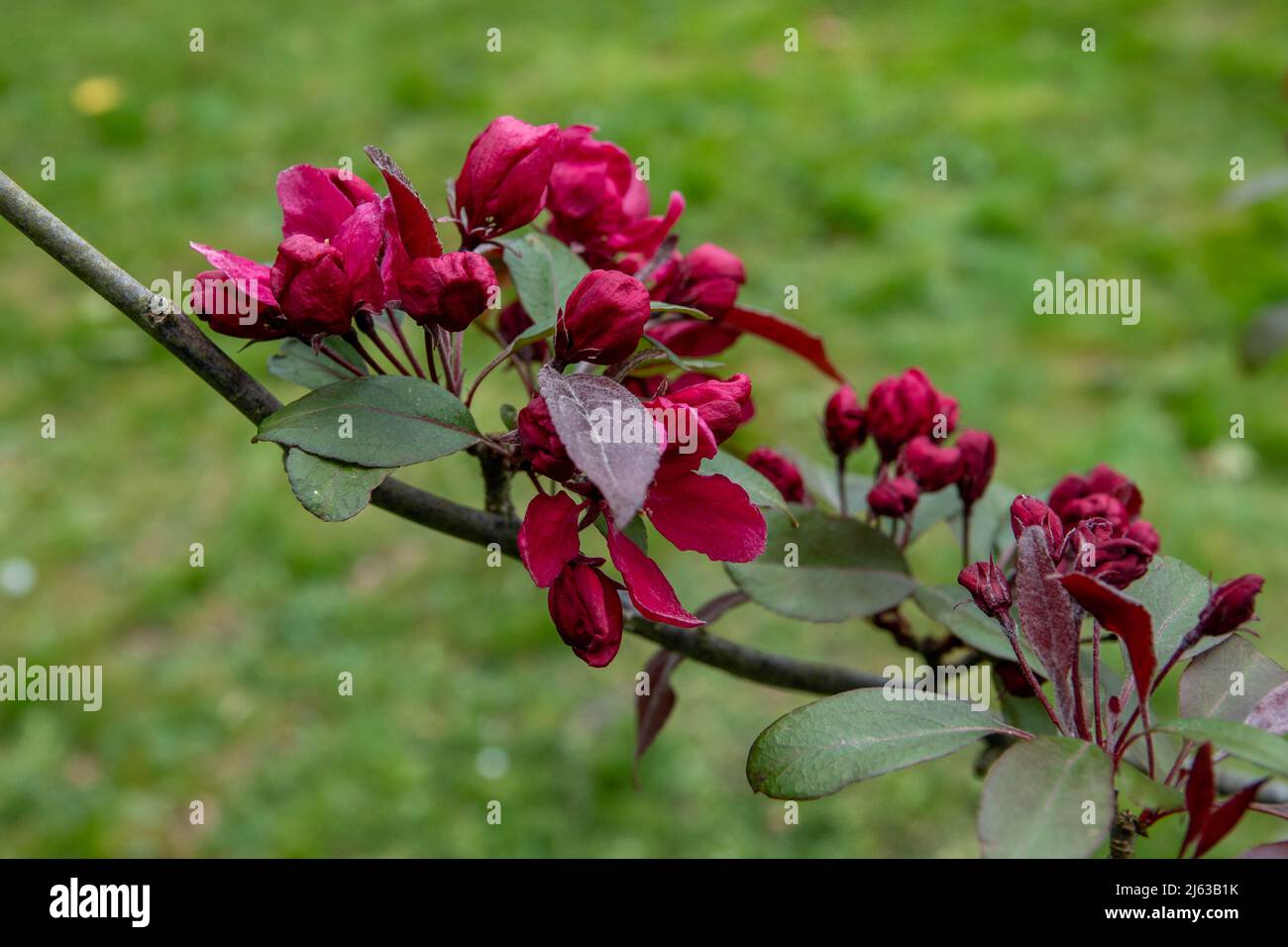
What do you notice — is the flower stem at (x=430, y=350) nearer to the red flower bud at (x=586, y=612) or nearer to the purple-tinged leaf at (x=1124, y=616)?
the red flower bud at (x=586, y=612)

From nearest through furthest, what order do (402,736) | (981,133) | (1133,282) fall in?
(402,736) → (1133,282) → (981,133)

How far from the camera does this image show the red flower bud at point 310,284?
743 mm

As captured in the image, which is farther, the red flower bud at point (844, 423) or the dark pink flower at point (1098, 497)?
the red flower bud at point (844, 423)

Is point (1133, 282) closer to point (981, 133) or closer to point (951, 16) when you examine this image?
point (981, 133)

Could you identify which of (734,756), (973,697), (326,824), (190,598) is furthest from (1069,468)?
(973,697)

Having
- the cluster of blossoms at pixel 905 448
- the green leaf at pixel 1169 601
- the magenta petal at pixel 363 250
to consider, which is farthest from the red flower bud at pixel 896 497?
the magenta petal at pixel 363 250

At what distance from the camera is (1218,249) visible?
13.0ft

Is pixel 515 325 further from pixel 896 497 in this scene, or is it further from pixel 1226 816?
pixel 1226 816

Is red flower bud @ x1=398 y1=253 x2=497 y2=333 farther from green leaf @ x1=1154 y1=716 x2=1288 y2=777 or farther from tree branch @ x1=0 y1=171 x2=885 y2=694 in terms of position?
green leaf @ x1=1154 y1=716 x2=1288 y2=777

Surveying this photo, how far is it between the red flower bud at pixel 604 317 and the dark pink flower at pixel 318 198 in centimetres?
16

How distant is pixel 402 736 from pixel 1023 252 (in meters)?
2.40

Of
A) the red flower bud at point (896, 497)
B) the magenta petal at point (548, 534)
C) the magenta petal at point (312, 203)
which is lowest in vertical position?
the magenta petal at point (548, 534)

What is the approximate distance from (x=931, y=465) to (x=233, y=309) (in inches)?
20.6
